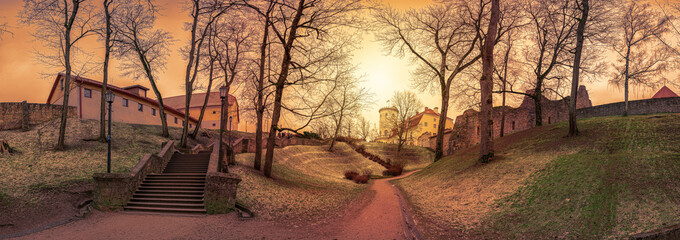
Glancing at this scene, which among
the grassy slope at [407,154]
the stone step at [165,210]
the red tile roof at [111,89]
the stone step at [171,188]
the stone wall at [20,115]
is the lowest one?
the grassy slope at [407,154]

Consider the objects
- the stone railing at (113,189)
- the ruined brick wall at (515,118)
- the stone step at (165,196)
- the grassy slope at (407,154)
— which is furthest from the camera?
the grassy slope at (407,154)

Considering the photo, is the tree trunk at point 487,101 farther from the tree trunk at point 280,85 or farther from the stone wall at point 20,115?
the stone wall at point 20,115

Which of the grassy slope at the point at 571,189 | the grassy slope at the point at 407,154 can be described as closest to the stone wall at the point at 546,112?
the grassy slope at the point at 407,154

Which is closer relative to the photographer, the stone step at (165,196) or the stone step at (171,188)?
the stone step at (165,196)

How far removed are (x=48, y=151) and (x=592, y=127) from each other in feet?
100.0

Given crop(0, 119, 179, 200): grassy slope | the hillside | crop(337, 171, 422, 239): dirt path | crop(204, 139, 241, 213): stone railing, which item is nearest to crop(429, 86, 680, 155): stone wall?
crop(337, 171, 422, 239): dirt path

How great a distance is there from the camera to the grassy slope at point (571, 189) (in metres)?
7.31

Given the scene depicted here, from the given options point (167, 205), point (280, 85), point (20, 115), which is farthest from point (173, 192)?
point (20, 115)

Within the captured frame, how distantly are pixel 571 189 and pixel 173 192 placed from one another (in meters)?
14.7

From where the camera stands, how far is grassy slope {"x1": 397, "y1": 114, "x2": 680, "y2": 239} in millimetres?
7312

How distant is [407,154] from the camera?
4647cm

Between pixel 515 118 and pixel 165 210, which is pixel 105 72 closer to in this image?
pixel 165 210

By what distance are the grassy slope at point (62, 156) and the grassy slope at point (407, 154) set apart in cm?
3009

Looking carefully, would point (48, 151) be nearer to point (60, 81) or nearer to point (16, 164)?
point (16, 164)
